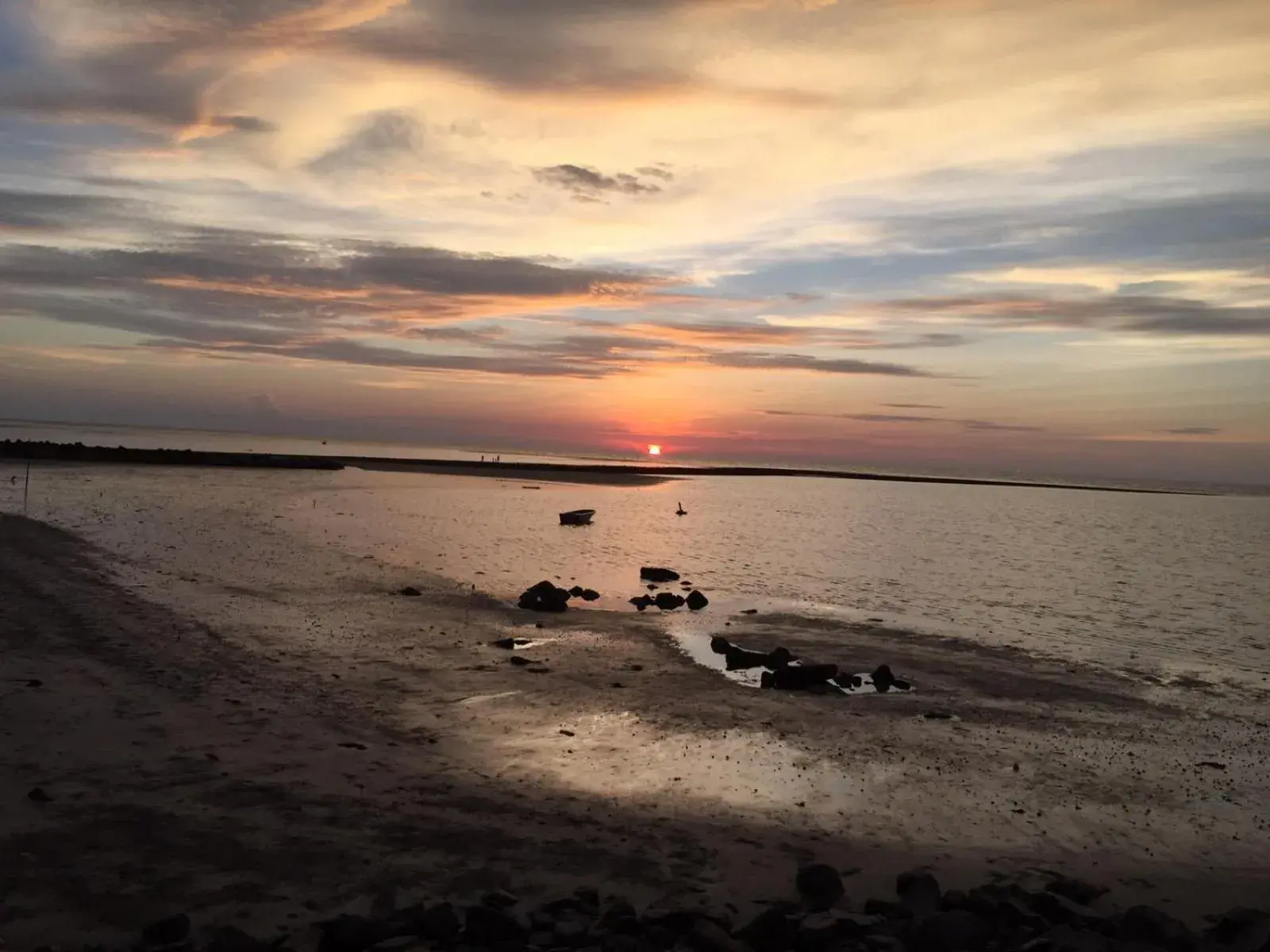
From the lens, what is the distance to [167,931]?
25.3 ft

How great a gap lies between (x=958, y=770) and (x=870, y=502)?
83.1m

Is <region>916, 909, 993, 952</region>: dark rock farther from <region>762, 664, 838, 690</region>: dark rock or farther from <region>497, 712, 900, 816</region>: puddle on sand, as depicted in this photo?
<region>762, 664, 838, 690</region>: dark rock

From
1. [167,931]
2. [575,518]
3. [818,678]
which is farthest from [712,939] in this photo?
[575,518]

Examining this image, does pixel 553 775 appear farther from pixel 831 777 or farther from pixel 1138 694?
pixel 1138 694

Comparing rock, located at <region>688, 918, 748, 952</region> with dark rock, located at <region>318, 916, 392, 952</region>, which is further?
rock, located at <region>688, 918, 748, 952</region>

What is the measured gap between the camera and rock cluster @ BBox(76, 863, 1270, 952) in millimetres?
7828

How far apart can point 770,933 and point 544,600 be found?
18312 millimetres

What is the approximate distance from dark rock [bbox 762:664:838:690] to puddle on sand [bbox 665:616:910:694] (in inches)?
9.0

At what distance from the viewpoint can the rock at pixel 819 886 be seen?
30.9 ft

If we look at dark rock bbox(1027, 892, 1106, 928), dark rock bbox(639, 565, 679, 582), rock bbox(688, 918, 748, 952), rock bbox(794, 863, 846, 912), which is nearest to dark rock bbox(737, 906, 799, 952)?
rock bbox(688, 918, 748, 952)

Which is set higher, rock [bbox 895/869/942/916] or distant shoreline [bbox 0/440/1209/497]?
distant shoreline [bbox 0/440/1209/497]

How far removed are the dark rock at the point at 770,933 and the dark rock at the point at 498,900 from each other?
2.23m

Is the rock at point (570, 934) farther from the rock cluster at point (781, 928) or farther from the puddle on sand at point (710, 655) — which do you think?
the puddle on sand at point (710, 655)

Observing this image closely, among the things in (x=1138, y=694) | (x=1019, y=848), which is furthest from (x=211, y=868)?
(x=1138, y=694)
